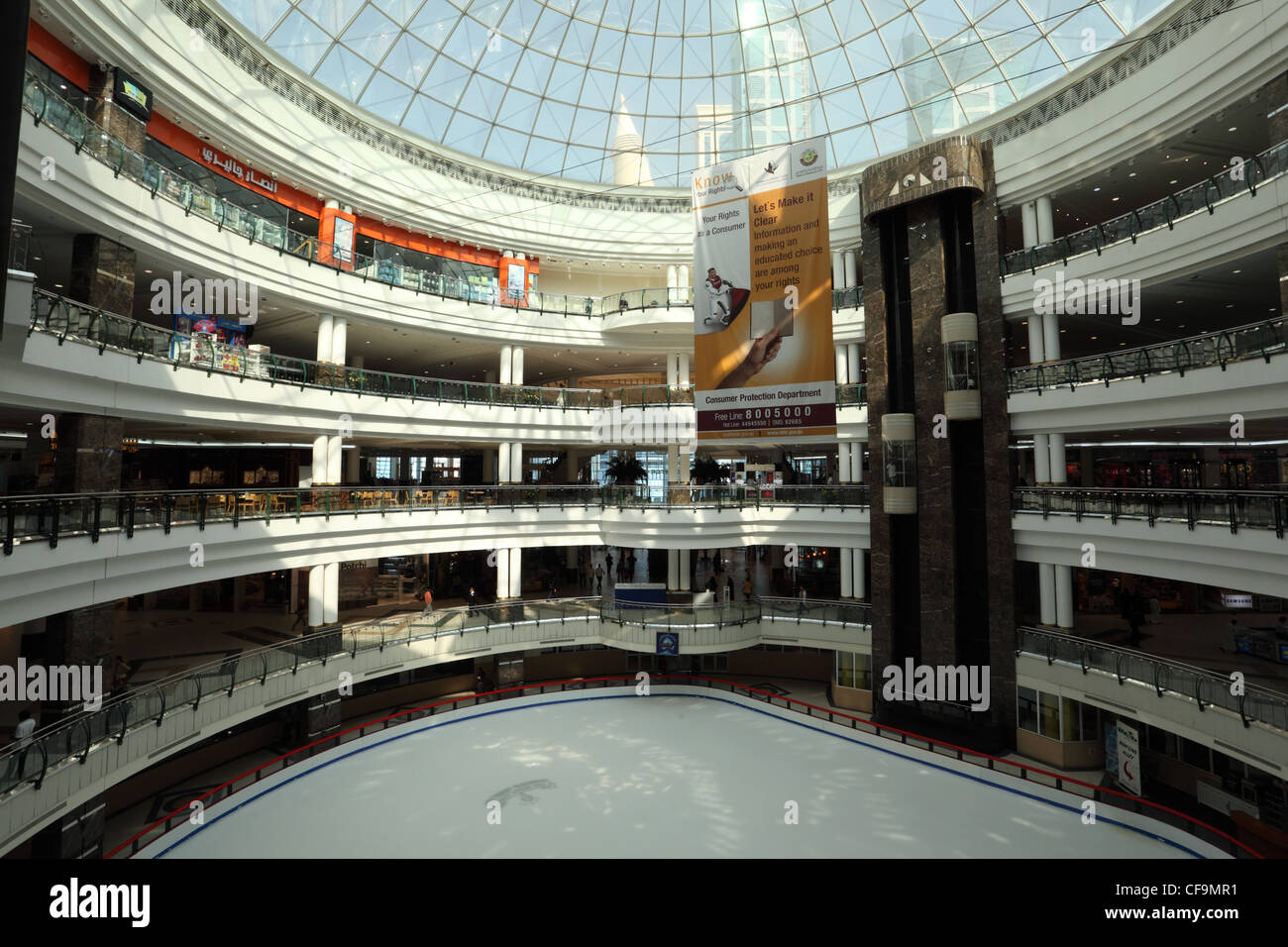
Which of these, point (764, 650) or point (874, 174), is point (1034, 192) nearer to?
point (874, 174)

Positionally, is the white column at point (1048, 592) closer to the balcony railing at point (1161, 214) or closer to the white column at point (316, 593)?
the balcony railing at point (1161, 214)

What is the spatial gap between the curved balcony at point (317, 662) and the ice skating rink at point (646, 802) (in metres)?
2.09

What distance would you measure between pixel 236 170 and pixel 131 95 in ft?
16.6

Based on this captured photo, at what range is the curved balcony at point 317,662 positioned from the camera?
469 inches

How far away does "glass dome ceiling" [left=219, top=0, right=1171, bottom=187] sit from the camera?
22.6m

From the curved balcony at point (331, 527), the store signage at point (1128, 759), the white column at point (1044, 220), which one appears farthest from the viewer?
the white column at point (1044, 220)

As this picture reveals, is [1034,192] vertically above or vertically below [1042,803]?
above

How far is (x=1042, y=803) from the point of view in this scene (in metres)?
16.1

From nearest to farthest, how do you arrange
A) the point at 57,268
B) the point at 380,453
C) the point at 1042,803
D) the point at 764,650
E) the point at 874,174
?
the point at 1042,803 → the point at 57,268 → the point at 874,174 → the point at 764,650 → the point at 380,453

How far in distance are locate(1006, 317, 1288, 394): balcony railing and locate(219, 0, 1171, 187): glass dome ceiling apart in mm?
10153

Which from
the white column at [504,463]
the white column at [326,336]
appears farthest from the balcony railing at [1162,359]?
the white column at [326,336]

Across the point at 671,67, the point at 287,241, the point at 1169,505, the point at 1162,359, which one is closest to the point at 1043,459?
the point at 1169,505
